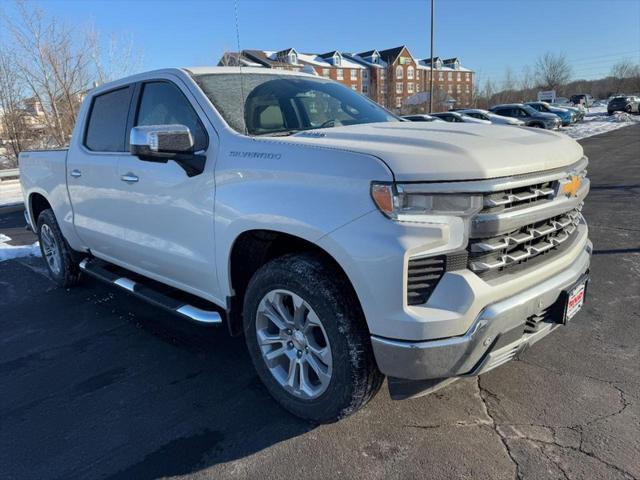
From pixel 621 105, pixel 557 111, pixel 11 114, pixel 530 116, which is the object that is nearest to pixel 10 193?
pixel 11 114

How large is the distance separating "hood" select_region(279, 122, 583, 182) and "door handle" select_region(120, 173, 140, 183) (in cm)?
139

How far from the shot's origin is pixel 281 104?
137 inches

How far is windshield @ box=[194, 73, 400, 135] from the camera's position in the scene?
319 cm

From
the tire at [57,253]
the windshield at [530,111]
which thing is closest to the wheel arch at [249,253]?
the tire at [57,253]

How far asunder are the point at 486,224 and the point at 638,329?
2401mm

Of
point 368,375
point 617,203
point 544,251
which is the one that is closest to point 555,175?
point 544,251

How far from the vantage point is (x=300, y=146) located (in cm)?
253

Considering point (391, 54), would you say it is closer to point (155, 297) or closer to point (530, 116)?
point (530, 116)

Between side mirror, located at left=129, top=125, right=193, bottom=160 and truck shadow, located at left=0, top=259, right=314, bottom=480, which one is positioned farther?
side mirror, located at left=129, top=125, right=193, bottom=160

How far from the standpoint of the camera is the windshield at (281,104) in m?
3.19

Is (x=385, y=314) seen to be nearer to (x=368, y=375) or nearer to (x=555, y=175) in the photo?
(x=368, y=375)

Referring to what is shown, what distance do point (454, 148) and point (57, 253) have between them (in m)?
4.66

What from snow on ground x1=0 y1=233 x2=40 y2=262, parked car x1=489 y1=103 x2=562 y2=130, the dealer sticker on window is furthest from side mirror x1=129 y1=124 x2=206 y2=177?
parked car x1=489 y1=103 x2=562 y2=130

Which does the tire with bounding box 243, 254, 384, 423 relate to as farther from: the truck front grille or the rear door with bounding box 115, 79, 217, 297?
the truck front grille
